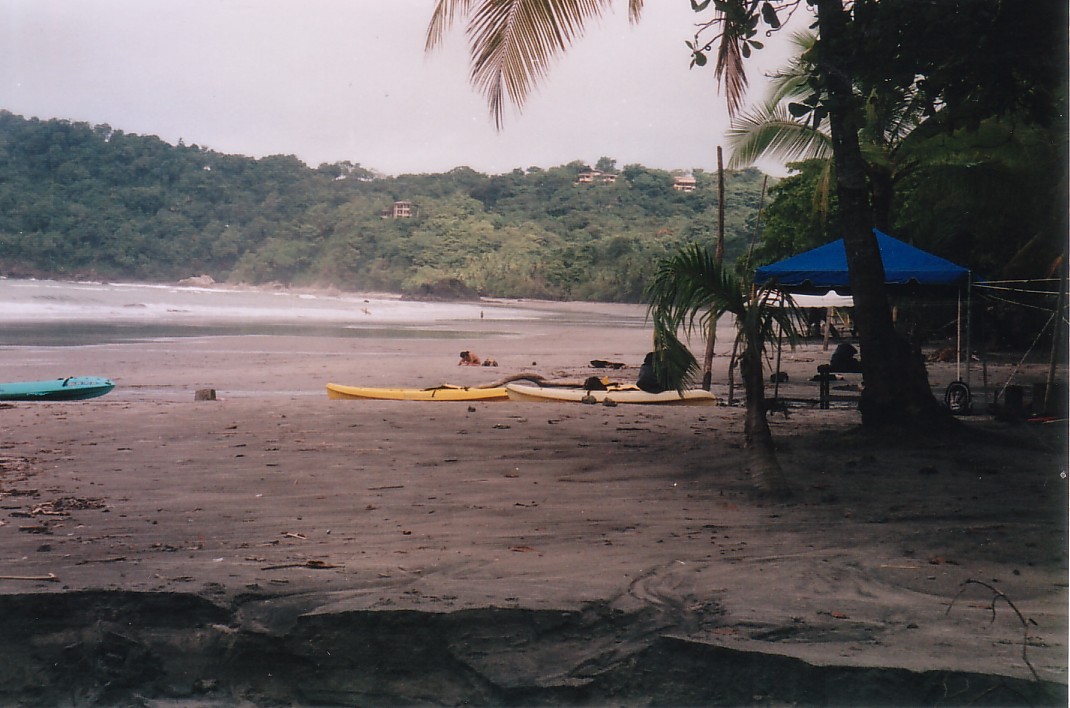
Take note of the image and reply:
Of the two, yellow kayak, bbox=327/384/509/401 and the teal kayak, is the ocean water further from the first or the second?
yellow kayak, bbox=327/384/509/401

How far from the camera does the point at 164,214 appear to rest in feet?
31.9

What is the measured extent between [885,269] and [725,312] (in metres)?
2.92

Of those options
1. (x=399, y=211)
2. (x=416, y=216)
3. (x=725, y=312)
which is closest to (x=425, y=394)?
(x=416, y=216)

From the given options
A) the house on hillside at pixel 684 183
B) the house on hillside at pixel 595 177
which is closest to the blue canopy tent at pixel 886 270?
the house on hillside at pixel 684 183

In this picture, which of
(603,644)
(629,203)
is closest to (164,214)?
(629,203)

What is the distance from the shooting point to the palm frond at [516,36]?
496cm

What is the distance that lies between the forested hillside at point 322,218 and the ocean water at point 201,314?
1613 millimetres

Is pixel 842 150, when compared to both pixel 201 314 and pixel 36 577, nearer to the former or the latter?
pixel 36 577

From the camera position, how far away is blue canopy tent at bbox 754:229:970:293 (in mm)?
6309

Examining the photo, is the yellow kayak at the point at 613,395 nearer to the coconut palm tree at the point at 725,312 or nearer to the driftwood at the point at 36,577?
the coconut palm tree at the point at 725,312

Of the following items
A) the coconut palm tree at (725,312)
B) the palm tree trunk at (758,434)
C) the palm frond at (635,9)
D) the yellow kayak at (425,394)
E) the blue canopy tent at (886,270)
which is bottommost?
the yellow kayak at (425,394)

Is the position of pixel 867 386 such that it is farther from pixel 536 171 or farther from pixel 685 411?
pixel 536 171

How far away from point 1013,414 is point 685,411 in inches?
81.3

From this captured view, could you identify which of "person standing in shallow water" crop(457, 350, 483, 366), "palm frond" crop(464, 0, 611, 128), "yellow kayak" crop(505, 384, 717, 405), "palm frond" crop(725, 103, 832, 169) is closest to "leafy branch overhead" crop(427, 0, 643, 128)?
"palm frond" crop(464, 0, 611, 128)
